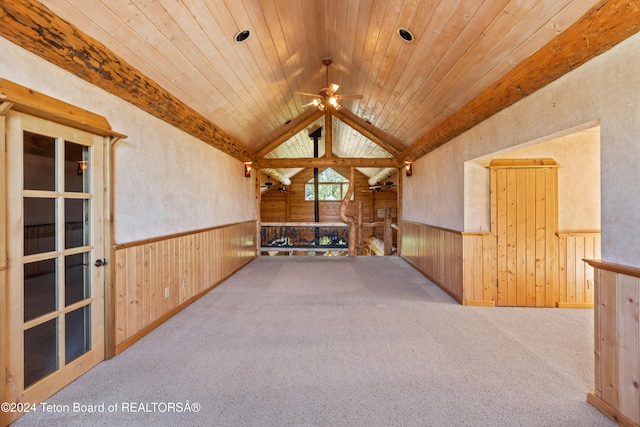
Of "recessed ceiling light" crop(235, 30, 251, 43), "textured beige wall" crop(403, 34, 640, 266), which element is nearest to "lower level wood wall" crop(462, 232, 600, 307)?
"textured beige wall" crop(403, 34, 640, 266)

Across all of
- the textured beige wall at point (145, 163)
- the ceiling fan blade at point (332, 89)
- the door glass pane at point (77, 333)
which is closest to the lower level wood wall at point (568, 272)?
the ceiling fan blade at point (332, 89)

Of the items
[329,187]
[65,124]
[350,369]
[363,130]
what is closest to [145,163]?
[65,124]

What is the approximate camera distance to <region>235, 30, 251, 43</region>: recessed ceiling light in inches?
115

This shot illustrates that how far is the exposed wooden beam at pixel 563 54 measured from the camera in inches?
64.7

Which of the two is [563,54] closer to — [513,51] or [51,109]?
[513,51]

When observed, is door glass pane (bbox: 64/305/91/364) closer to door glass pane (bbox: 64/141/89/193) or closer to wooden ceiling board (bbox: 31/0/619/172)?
door glass pane (bbox: 64/141/89/193)

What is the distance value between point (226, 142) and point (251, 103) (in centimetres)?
92

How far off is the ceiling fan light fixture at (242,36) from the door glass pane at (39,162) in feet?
6.45

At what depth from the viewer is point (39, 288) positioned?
1.87 meters

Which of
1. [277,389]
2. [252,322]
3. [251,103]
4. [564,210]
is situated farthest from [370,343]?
[251,103]

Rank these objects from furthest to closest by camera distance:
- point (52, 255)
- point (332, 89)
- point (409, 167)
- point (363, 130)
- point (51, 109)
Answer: point (363, 130), point (409, 167), point (332, 89), point (52, 255), point (51, 109)

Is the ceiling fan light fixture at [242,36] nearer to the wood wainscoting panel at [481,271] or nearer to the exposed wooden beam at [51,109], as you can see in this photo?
the exposed wooden beam at [51,109]

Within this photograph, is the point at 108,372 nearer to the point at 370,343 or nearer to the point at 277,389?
the point at 277,389

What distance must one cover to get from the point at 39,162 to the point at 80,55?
32.9 inches
